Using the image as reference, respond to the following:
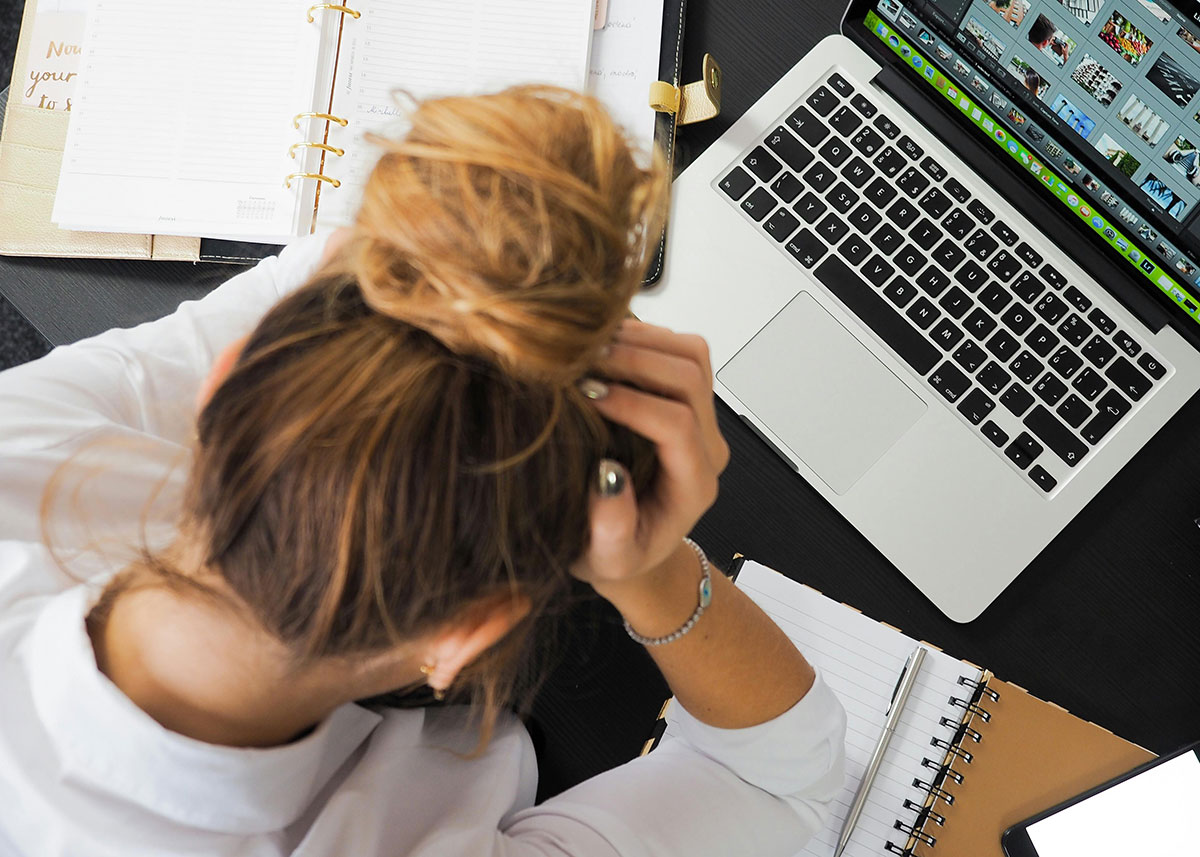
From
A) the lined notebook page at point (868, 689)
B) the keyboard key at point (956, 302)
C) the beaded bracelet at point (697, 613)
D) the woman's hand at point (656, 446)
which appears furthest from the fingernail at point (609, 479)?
the keyboard key at point (956, 302)

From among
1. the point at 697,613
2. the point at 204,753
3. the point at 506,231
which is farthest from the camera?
the point at 697,613

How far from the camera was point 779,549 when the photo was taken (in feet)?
2.27

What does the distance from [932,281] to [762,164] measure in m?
0.17

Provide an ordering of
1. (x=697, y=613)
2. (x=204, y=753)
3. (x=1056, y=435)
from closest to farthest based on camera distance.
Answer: (x=204, y=753), (x=697, y=613), (x=1056, y=435)

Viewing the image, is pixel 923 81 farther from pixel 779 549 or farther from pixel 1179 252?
pixel 779 549

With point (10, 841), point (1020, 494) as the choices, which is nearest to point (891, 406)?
point (1020, 494)

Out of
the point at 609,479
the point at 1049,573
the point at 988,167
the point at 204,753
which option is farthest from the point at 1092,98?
the point at 204,753

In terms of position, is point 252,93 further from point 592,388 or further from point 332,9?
point 592,388

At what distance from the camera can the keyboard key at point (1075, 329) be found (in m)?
0.68

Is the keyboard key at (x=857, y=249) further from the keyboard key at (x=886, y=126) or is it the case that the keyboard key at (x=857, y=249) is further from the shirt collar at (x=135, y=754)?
the shirt collar at (x=135, y=754)

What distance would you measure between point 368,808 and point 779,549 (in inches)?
14.4

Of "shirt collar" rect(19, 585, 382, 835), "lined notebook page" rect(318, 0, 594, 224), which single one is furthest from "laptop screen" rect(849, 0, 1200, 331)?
"shirt collar" rect(19, 585, 382, 835)

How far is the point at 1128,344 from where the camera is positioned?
67 cm

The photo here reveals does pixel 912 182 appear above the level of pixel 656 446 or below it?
above
